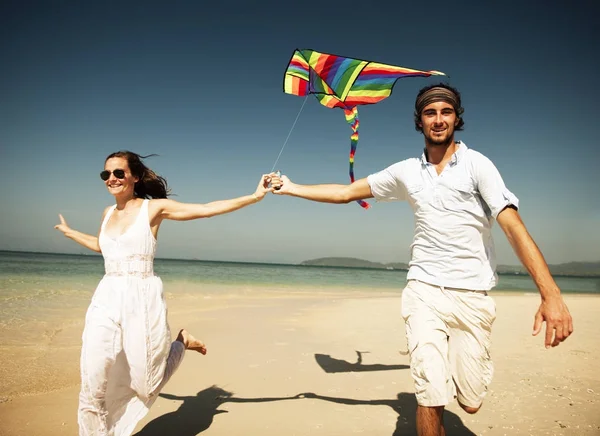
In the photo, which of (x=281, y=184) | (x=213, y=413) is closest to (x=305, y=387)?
→ (x=213, y=413)

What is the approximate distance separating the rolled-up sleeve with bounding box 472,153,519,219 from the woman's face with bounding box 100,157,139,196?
3.03m

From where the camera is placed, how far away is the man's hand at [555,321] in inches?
100

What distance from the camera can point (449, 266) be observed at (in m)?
3.22

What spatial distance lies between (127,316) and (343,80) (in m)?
3.67

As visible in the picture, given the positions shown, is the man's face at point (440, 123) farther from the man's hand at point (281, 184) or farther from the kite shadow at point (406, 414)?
the kite shadow at point (406, 414)

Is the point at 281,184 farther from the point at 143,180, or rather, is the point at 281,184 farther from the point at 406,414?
the point at 406,414

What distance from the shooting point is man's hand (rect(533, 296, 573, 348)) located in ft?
8.34

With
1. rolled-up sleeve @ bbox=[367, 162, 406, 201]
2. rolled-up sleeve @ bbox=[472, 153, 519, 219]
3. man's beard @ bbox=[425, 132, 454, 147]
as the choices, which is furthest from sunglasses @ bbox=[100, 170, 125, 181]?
rolled-up sleeve @ bbox=[472, 153, 519, 219]

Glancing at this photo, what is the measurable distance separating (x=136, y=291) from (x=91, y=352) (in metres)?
0.56

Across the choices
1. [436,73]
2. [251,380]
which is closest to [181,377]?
[251,380]

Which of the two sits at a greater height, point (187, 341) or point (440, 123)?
point (440, 123)

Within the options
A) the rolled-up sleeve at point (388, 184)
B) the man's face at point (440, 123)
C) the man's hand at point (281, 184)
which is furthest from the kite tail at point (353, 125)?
the man's face at point (440, 123)

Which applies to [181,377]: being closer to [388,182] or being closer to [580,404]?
[388,182]

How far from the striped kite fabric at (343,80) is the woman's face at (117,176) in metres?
2.40
